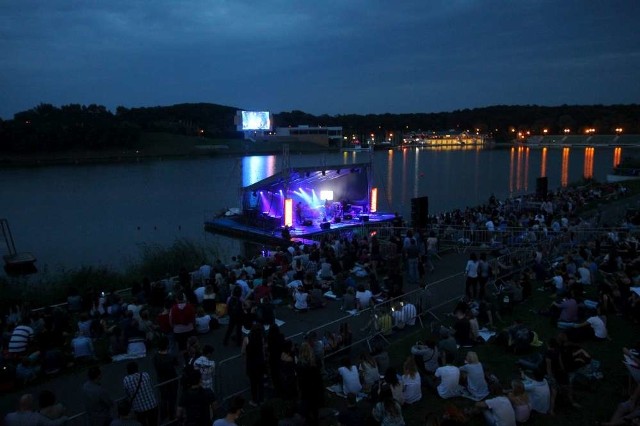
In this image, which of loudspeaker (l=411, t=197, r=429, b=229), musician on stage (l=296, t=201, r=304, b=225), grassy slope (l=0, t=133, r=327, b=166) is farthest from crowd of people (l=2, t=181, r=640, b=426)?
grassy slope (l=0, t=133, r=327, b=166)

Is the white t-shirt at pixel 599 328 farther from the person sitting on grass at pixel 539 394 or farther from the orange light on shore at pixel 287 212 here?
the orange light on shore at pixel 287 212

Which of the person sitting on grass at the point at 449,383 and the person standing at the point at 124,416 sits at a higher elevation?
the person standing at the point at 124,416

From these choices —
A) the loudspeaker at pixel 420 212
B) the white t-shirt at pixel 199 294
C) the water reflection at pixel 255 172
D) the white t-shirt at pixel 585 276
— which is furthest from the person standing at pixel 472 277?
the water reflection at pixel 255 172

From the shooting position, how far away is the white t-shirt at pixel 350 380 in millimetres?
6859

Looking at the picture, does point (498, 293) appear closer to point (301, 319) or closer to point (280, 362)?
point (301, 319)

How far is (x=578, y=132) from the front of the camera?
6959 inches

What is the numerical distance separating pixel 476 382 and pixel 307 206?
64.5 ft

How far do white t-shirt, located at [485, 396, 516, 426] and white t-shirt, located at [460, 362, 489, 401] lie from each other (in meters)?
0.86

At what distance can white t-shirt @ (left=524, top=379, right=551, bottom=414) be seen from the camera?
20.6 feet

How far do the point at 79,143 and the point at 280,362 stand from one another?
358ft

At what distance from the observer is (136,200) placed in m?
48.3

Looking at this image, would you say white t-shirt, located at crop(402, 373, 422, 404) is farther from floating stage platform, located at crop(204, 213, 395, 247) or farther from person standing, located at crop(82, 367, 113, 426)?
floating stage platform, located at crop(204, 213, 395, 247)

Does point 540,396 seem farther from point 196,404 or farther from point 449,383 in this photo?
point 196,404

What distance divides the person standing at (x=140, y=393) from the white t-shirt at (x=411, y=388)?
3164 mm
